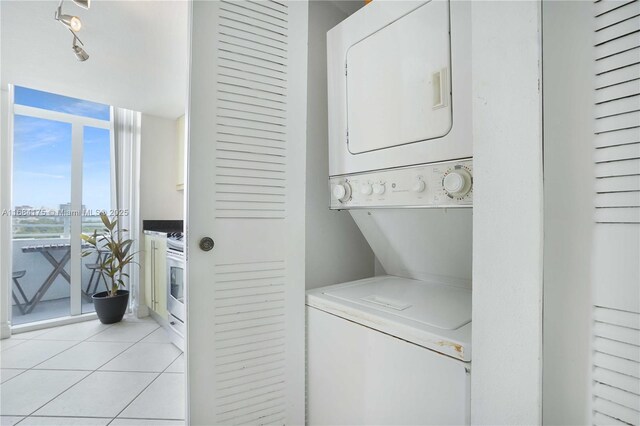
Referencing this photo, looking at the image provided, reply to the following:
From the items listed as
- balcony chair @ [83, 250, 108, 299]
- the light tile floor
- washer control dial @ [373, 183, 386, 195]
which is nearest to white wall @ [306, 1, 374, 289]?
washer control dial @ [373, 183, 386, 195]

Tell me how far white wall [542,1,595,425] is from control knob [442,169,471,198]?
0.95ft

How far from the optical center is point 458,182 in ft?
3.02

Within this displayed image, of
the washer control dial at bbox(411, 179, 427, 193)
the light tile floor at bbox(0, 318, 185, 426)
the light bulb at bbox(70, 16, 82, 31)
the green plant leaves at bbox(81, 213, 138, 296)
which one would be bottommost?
the light tile floor at bbox(0, 318, 185, 426)

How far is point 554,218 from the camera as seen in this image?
2.09 ft

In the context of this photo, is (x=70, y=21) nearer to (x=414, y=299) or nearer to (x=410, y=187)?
(x=410, y=187)

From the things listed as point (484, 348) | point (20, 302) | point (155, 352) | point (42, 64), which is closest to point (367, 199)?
point (484, 348)

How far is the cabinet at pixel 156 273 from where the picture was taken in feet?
9.55

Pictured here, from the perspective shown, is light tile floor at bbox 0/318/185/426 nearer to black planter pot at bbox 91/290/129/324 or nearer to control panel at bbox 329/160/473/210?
black planter pot at bbox 91/290/129/324

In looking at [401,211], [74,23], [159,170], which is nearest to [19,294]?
[159,170]

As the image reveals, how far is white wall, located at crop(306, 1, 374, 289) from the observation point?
1.57 m

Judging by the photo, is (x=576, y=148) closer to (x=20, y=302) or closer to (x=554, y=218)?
(x=554, y=218)

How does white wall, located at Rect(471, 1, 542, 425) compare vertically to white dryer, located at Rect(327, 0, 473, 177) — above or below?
below

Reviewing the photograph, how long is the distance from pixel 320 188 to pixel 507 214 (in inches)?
41.6

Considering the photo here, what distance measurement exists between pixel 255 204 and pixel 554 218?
99 cm
